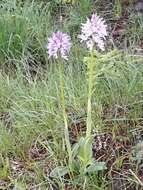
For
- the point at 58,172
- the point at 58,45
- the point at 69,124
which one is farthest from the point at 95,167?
the point at 58,45

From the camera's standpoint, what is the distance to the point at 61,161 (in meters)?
2.24

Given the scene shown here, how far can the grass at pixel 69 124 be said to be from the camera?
218 centimetres

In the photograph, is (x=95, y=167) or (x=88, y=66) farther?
(x=95, y=167)

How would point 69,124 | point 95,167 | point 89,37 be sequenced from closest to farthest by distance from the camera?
point 89,37
point 95,167
point 69,124

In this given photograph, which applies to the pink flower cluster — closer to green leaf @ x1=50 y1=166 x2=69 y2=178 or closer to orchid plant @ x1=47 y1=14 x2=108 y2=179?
orchid plant @ x1=47 y1=14 x2=108 y2=179

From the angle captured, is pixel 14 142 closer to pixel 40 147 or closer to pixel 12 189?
pixel 40 147

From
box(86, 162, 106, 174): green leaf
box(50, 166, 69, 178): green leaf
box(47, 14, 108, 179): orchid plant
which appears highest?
box(47, 14, 108, 179): orchid plant

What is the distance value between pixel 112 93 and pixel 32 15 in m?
1.42

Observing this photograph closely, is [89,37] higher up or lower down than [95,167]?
higher up

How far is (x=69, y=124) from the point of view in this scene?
2469 mm

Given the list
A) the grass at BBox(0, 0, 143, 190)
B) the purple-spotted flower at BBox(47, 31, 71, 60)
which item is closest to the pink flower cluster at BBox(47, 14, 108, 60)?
the purple-spotted flower at BBox(47, 31, 71, 60)

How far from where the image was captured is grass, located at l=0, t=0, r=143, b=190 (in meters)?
2.18

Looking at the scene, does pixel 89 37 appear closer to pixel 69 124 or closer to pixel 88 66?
pixel 88 66

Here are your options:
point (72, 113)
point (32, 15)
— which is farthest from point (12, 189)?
point (32, 15)
